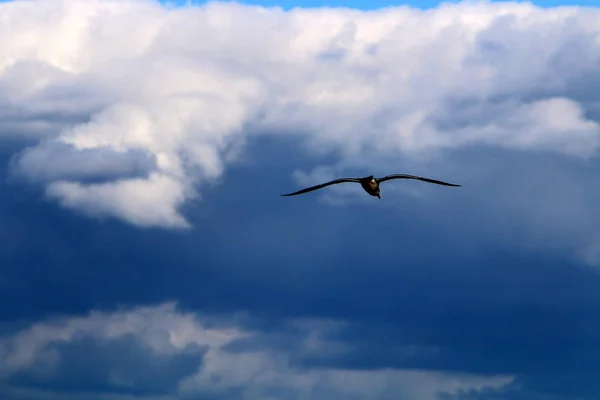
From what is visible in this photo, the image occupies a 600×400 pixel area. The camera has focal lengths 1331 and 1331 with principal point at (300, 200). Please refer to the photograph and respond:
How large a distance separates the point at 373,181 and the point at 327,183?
11146 millimetres

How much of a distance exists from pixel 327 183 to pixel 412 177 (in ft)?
39.4

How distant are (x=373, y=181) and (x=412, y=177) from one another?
30.4 feet

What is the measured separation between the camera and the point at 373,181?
637 ft

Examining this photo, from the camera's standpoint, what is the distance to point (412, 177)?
186 metres

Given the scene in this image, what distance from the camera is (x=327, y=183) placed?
186m
